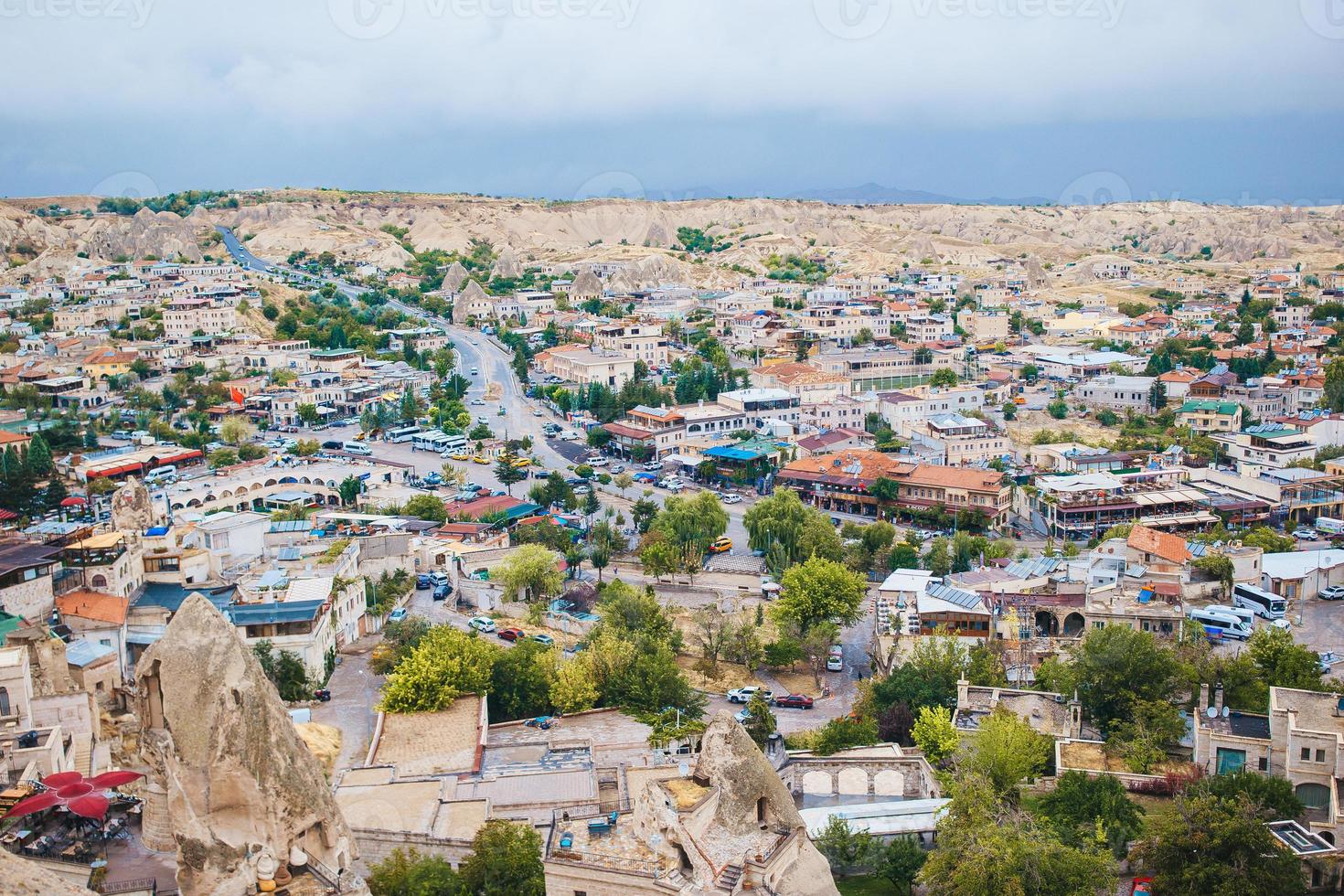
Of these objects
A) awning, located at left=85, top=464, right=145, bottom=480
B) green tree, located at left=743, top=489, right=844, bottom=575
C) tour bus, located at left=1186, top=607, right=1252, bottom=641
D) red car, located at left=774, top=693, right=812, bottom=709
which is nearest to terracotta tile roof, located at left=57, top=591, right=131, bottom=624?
red car, located at left=774, top=693, right=812, bottom=709

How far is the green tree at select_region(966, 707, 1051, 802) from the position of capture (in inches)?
521

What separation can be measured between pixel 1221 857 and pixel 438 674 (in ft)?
28.8

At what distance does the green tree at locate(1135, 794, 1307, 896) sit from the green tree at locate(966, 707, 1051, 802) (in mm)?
2220

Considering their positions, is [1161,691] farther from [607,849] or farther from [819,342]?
[819,342]

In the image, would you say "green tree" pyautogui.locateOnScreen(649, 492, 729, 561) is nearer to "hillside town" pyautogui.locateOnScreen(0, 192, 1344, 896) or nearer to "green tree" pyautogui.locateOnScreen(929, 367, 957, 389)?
"hillside town" pyautogui.locateOnScreen(0, 192, 1344, 896)

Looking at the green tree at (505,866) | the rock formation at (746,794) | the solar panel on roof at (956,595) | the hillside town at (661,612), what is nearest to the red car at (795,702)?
the hillside town at (661,612)

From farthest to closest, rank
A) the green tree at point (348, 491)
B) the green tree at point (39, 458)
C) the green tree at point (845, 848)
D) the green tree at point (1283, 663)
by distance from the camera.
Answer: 1. the green tree at point (39, 458)
2. the green tree at point (348, 491)
3. the green tree at point (1283, 663)
4. the green tree at point (845, 848)

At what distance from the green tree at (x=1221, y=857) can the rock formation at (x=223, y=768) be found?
6975mm

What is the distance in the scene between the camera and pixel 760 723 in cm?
1516

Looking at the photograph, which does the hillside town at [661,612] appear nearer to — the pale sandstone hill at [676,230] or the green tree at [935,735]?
the green tree at [935,735]

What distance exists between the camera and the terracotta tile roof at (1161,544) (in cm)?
2133

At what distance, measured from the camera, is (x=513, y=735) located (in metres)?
15.0

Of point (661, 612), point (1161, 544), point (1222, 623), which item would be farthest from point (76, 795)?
point (1161, 544)

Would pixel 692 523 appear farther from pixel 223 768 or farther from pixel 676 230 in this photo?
pixel 676 230
